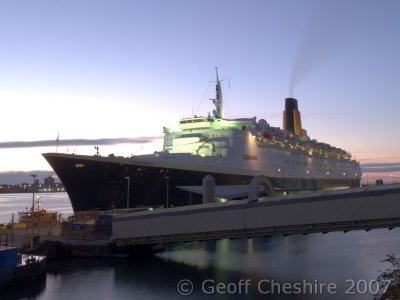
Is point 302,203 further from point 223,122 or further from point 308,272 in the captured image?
point 223,122

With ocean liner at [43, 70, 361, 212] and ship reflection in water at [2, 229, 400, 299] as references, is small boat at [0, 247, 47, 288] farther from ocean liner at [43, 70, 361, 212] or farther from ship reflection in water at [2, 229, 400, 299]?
ocean liner at [43, 70, 361, 212]

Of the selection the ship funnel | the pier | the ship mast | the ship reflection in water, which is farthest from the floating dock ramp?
the ship funnel

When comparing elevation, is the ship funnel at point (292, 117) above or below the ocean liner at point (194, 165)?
above

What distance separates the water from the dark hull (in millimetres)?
6077

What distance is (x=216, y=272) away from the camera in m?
25.9

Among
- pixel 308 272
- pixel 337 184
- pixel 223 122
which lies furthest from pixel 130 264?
pixel 337 184

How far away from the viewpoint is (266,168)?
52.9 m

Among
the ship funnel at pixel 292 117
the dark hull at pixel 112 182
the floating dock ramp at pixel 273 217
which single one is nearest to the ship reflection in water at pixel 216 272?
the floating dock ramp at pixel 273 217

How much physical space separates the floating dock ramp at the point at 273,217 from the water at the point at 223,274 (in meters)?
2.33

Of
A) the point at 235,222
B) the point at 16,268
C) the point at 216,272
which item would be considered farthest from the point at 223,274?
the point at 16,268

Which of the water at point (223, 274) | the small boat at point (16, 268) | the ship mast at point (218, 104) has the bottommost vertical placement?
the water at point (223, 274)

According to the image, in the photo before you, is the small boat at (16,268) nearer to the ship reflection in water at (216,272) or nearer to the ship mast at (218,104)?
the ship reflection in water at (216,272)

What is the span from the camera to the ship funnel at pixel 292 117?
253ft

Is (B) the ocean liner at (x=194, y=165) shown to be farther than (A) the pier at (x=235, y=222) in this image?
Yes
